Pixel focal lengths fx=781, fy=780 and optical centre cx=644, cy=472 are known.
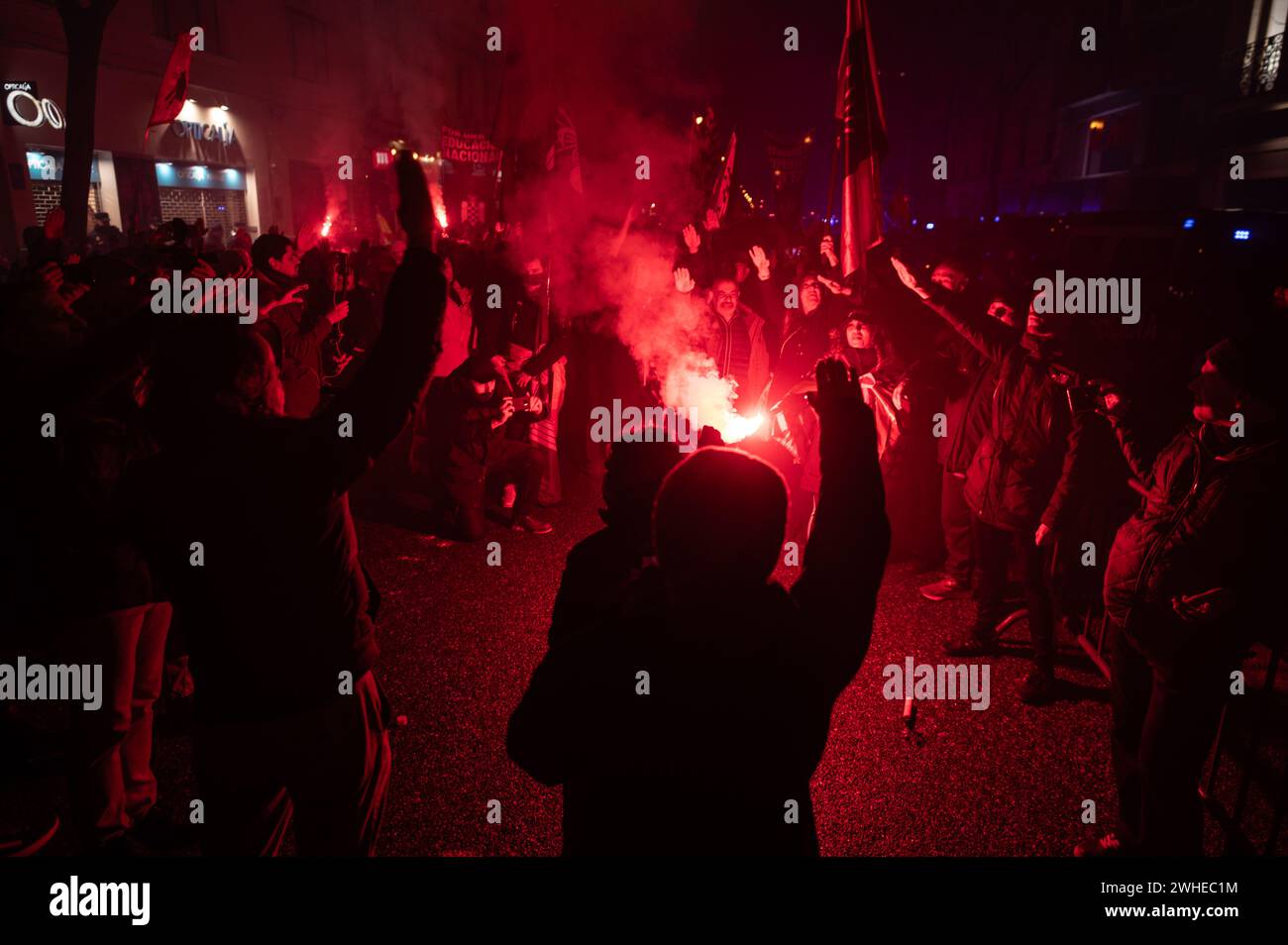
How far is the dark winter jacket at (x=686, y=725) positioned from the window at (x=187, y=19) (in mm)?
28771

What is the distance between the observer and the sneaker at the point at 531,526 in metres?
7.55

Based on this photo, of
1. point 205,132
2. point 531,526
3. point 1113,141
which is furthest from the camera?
point 1113,141

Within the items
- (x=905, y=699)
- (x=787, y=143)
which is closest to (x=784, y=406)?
(x=905, y=699)

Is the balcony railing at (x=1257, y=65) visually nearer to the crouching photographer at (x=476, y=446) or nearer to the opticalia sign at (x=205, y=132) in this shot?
the crouching photographer at (x=476, y=446)

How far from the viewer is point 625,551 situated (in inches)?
114

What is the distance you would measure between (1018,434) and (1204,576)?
82.0 inches

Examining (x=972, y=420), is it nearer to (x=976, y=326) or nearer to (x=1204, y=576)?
(x=976, y=326)

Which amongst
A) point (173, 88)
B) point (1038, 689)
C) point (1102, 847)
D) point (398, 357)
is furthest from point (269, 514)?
point (173, 88)

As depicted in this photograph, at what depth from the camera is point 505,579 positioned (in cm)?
650

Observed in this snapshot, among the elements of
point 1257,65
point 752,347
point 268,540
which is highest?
point 1257,65

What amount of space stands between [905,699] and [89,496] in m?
4.44

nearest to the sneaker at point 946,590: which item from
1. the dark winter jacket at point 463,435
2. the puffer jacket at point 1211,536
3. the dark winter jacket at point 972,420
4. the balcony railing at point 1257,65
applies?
the dark winter jacket at point 972,420

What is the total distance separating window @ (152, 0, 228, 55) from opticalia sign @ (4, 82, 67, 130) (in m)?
5.18
